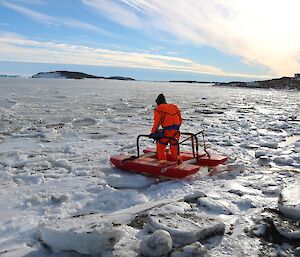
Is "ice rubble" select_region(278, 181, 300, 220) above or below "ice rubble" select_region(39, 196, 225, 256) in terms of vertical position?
above

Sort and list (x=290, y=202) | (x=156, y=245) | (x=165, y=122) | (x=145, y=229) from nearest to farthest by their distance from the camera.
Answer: (x=156, y=245) < (x=145, y=229) < (x=290, y=202) < (x=165, y=122)

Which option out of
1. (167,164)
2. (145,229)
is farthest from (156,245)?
(167,164)

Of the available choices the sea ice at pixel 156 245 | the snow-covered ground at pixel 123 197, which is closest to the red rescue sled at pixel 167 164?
the snow-covered ground at pixel 123 197

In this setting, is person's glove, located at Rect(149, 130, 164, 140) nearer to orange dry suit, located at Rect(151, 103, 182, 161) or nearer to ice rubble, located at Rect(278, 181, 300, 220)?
orange dry suit, located at Rect(151, 103, 182, 161)

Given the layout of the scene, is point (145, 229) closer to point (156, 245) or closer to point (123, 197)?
point (156, 245)

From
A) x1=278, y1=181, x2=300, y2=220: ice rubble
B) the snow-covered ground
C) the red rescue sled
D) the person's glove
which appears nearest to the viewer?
the snow-covered ground

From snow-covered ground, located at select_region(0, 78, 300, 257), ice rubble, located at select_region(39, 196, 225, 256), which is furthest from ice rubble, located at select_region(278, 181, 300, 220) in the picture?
ice rubble, located at select_region(39, 196, 225, 256)

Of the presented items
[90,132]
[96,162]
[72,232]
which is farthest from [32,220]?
[90,132]

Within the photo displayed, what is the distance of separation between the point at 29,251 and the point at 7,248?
1.06ft

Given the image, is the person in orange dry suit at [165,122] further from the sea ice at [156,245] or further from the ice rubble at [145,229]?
the sea ice at [156,245]

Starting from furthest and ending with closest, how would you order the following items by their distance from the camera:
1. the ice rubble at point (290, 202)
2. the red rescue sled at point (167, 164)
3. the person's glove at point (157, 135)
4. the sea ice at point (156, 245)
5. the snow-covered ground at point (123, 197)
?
1. the person's glove at point (157, 135)
2. the red rescue sled at point (167, 164)
3. the ice rubble at point (290, 202)
4. the snow-covered ground at point (123, 197)
5. the sea ice at point (156, 245)

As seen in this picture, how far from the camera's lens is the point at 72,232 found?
3.81m

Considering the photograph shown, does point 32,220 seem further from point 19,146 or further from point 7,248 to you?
point 19,146

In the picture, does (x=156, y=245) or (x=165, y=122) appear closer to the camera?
(x=156, y=245)
